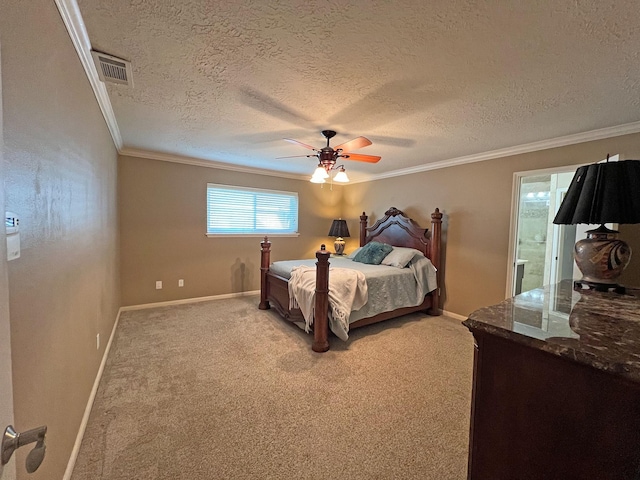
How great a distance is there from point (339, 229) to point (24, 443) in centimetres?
513

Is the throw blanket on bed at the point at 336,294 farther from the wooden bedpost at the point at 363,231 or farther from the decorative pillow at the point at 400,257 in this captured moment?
the wooden bedpost at the point at 363,231

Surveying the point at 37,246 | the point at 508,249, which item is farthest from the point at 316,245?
the point at 37,246

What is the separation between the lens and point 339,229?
18.1ft

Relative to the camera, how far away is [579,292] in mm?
1501

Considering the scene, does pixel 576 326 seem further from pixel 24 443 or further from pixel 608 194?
pixel 24 443

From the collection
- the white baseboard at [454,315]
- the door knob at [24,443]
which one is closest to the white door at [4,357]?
the door knob at [24,443]

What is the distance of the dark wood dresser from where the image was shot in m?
0.69

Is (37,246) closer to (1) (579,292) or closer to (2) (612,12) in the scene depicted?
(1) (579,292)

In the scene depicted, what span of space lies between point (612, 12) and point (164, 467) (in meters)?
3.17

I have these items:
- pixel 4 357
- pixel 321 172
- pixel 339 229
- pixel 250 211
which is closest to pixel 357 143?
pixel 321 172

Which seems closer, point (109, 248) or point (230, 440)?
point (230, 440)

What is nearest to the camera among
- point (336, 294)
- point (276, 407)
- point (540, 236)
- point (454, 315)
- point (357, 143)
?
point (276, 407)

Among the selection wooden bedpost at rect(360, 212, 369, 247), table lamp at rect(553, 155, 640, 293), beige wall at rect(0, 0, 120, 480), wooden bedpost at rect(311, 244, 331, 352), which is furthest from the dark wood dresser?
wooden bedpost at rect(360, 212, 369, 247)

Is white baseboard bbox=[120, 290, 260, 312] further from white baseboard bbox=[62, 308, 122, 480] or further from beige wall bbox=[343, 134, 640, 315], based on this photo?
beige wall bbox=[343, 134, 640, 315]
